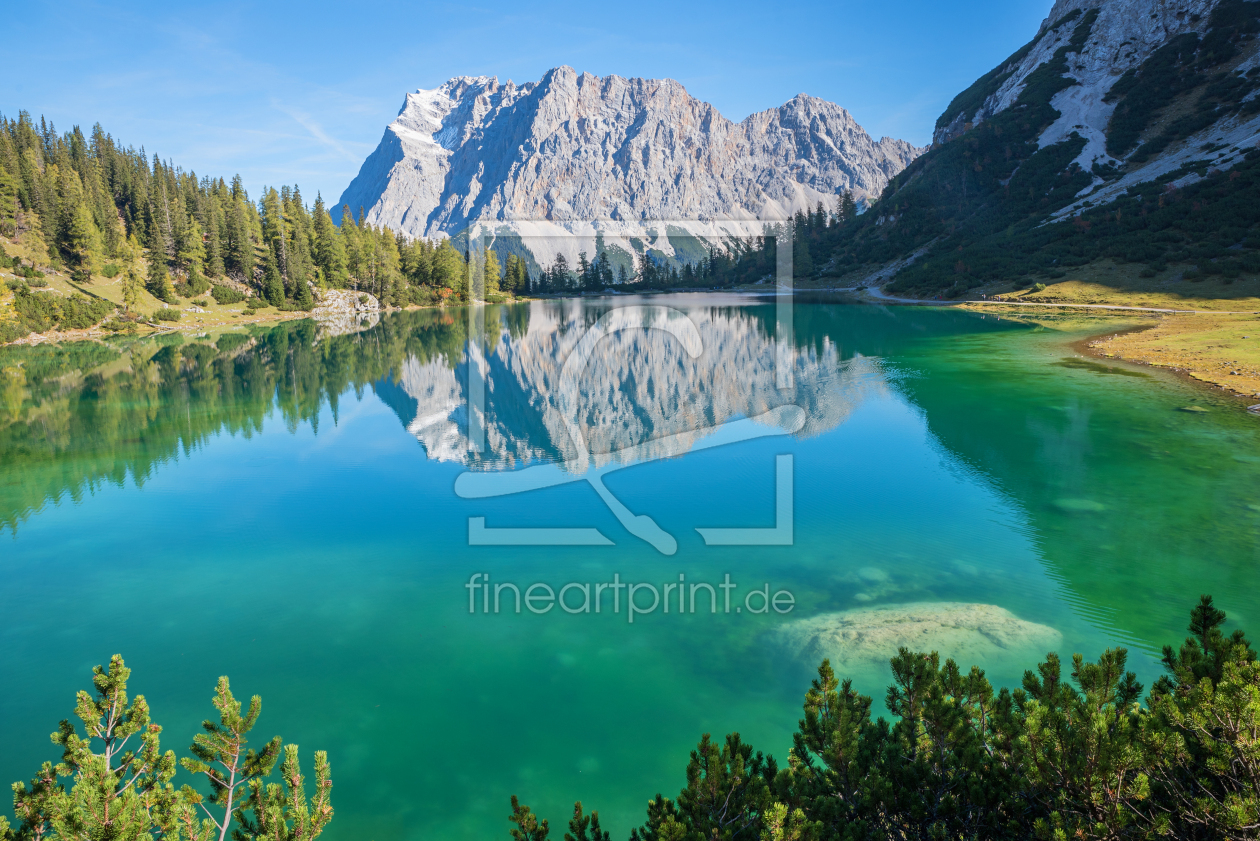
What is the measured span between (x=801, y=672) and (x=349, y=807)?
6686 mm

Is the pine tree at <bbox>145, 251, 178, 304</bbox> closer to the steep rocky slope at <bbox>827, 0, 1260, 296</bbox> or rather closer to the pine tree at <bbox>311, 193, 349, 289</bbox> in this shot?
the pine tree at <bbox>311, 193, 349, 289</bbox>

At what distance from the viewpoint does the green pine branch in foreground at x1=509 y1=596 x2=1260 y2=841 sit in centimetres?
386

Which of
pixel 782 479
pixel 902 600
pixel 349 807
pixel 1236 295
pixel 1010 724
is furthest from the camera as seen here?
pixel 1236 295

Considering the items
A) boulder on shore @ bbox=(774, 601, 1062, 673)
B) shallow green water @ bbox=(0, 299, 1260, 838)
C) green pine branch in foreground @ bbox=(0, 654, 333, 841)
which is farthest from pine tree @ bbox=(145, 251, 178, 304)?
green pine branch in foreground @ bbox=(0, 654, 333, 841)

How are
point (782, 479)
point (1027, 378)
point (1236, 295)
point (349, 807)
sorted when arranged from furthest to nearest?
point (1236, 295)
point (1027, 378)
point (782, 479)
point (349, 807)

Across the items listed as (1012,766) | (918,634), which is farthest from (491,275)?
(1012,766)

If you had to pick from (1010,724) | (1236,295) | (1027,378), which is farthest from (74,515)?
(1236,295)

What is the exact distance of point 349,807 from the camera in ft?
26.6

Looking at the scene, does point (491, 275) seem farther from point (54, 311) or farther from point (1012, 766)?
point (1012, 766)

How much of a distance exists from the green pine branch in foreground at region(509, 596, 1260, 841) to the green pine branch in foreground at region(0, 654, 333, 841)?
159 centimetres

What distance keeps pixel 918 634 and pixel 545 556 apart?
809 cm

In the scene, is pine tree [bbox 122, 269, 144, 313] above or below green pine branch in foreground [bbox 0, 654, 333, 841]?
above

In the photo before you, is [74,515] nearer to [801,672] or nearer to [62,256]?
[801,672]

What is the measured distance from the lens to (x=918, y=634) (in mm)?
11000
